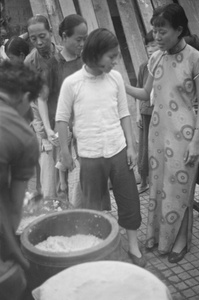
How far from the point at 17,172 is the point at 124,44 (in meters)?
4.53

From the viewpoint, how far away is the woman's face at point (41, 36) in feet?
12.1

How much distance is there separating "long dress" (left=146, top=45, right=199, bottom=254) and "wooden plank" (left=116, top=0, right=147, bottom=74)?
198 centimetres

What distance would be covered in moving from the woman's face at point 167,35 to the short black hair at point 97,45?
1.34 ft

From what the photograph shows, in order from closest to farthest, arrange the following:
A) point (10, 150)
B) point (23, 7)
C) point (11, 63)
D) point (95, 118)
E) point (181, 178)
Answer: point (10, 150), point (11, 63), point (95, 118), point (181, 178), point (23, 7)

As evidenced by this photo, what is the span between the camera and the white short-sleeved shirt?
115 inches

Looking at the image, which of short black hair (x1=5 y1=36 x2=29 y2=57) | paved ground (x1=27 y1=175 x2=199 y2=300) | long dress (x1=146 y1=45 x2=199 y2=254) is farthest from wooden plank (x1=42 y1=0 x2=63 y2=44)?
paved ground (x1=27 y1=175 x2=199 y2=300)

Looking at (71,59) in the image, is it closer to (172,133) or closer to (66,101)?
(66,101)

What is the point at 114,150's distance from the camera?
302 cm

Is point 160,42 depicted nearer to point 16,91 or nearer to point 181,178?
point 181,178

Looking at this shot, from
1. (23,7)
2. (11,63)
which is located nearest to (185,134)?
(11,63)

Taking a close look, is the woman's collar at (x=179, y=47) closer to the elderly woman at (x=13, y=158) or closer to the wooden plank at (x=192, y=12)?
the elderly woman at (x=13, y=158)

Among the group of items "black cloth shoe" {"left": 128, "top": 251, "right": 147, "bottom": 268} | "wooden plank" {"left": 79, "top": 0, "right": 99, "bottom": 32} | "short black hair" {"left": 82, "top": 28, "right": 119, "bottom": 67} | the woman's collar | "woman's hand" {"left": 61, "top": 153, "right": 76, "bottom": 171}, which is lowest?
"black cloth shoe" {"left": 128, "top": 251, "right": 147, "bottom": 268}

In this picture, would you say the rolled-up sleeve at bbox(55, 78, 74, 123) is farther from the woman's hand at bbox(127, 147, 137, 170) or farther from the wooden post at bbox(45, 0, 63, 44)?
the wooden post at bbox(45, 0, 63, 44)

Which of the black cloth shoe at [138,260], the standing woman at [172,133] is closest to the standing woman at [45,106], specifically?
the standing woman at [172,133]
